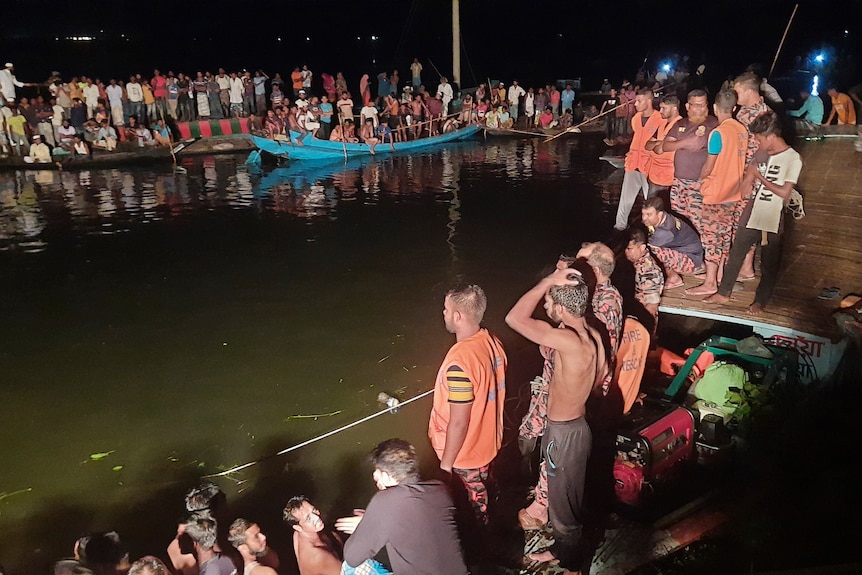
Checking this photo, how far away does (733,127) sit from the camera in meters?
A: 6.95

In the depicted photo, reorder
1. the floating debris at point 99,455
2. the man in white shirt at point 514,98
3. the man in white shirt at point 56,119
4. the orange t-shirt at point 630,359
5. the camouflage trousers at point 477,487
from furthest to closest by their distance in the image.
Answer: the man in white shirt at point 514,98, the man in white shirt at point 56,119, the floating debris at point 99,455, the orange t-shirt at point 630,359, the camouflage trousers at point 477,487

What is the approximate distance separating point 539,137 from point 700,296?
25.0 metres

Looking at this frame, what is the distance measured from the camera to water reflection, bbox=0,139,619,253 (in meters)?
17.0

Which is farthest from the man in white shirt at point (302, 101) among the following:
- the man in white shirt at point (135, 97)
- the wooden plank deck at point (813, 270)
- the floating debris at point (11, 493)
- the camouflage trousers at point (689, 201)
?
the floating debris at point (11, 493)

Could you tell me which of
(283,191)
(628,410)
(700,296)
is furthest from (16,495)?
(283,191)

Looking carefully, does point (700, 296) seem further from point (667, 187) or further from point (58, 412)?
point (58, 412)

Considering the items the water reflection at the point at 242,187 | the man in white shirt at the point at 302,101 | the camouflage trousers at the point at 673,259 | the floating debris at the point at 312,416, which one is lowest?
the floating debris at the point at 312,416

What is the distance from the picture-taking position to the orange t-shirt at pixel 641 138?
8.36 m

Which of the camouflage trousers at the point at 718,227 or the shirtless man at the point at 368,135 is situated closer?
the camouflage trousers at the point at 718,227

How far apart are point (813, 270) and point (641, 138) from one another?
2.54 meters

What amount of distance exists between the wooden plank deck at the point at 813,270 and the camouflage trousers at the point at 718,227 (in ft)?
1.49

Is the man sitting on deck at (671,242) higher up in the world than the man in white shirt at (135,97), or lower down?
lower down

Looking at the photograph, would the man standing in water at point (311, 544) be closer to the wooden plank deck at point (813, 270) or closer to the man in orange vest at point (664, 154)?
the wooden plank deck at point (813, 270)

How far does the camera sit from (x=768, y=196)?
20.8ft
